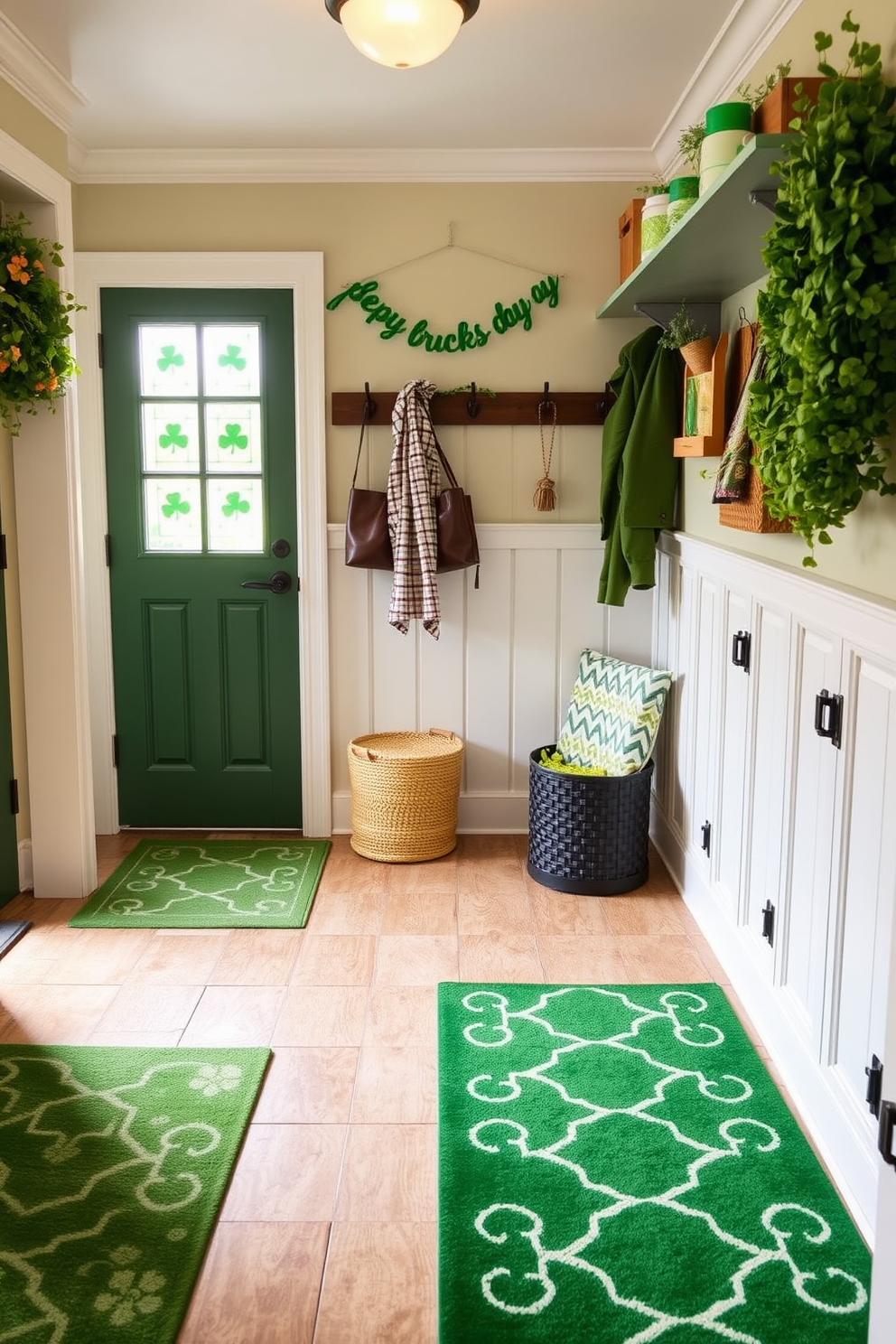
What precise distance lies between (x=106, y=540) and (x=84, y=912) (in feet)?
4.61

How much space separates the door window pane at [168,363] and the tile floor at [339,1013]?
167 centimetres

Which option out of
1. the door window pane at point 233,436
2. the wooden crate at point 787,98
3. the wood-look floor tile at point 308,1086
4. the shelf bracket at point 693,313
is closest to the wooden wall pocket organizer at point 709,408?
the shelf bracket at point 693,313

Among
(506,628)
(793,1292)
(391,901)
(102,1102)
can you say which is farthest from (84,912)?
(793,1292)

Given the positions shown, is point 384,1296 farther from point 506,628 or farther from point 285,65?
point 285,65

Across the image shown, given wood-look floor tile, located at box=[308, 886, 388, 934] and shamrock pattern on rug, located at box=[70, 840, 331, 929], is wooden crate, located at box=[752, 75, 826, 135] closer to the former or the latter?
wood-look floor tile, located at box=[308, 886, 388, 934]

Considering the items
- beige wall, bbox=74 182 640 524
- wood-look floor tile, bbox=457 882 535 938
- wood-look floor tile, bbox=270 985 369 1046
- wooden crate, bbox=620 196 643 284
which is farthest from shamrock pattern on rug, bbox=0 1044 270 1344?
wooden crate, bbox=620 196 643 284

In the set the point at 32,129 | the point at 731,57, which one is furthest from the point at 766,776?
the point at 32,129

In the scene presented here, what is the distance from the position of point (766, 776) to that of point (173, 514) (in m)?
2.44

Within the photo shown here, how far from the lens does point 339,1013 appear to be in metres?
2.98

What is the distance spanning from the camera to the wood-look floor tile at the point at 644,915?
354 cm

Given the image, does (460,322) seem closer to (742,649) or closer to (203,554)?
(203,554)

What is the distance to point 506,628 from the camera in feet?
14.2

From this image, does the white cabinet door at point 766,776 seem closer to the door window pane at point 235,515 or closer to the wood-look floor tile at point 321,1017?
the wood-look floor tile at point 321,1017

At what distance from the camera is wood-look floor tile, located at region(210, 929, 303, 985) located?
3.18m
